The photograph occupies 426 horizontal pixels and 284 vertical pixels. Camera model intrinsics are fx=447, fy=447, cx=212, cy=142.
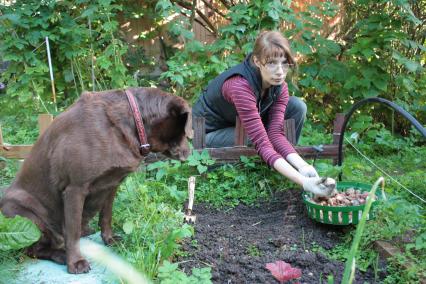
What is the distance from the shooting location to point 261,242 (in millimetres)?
3031

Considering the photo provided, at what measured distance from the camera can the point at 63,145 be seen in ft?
7.89

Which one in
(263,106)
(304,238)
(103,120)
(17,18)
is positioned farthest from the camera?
(17,18)

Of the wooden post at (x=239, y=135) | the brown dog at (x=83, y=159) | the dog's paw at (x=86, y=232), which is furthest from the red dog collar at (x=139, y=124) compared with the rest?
the wooden post at (x=239, y=135)

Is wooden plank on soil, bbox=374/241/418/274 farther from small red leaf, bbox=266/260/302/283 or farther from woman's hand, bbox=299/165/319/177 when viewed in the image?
small red leaf, bbox=266/260/302/283

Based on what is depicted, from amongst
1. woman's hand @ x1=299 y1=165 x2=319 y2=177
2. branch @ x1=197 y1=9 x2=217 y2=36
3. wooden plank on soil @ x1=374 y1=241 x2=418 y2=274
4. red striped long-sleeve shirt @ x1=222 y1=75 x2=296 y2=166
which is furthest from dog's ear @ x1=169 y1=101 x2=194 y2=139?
branch @ x1=197 y1=9 x2=217 y2=36

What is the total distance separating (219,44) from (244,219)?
2.81m

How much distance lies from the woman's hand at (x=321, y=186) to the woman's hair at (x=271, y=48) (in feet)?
3.43

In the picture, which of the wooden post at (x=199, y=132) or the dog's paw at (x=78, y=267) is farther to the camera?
the wooden post at (x=199, y=132)

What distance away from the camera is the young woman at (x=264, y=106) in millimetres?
3426

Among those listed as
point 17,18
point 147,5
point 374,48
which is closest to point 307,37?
point 374,48

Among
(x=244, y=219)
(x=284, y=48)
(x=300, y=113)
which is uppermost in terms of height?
(x=284, y=48)

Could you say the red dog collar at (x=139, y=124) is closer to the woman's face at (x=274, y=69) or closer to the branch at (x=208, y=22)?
the woman's face at (x=274, y=69)

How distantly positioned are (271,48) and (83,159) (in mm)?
1802

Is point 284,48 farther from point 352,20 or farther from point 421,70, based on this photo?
point 352,20
